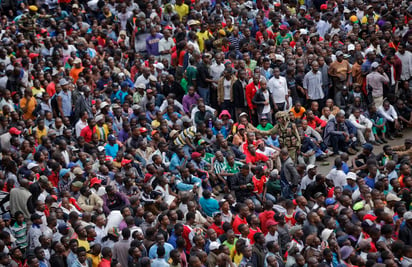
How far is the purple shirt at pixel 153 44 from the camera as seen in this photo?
26812mm

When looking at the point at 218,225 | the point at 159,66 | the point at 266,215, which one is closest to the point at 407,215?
the point at 266,215

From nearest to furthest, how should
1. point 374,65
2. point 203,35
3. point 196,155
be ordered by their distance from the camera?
point 196,155 → point 374,65 → point 203,35

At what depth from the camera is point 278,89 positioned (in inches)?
945

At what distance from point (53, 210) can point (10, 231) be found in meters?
0.88

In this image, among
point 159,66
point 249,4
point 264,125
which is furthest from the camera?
point 249,4

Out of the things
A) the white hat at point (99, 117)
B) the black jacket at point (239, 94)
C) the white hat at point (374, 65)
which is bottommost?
the white hat at point (99, 117)

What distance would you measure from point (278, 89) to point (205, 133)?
2.43 meters

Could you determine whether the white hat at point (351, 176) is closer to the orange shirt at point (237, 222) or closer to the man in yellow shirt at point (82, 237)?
the orange shirt at point (237, 222)

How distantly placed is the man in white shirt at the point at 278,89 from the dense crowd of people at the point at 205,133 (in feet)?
0.12

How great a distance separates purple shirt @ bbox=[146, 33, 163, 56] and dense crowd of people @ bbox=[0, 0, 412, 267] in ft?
0.10

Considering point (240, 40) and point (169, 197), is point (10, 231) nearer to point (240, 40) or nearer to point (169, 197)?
point (169, 197)

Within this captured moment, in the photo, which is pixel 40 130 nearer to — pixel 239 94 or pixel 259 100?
pixel 239 94

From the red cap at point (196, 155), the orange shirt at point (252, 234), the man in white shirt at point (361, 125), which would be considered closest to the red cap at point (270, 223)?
the orange shirt at point (252, 234)

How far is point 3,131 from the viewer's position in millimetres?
23219
